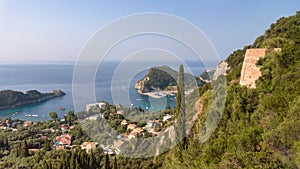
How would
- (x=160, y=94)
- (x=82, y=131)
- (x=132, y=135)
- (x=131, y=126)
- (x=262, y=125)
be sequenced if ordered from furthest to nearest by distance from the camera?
(x=82, y=131) < (x=131, y=126) < (x=132, y=135) < (x=160, y=94) < (x=262, y=125)

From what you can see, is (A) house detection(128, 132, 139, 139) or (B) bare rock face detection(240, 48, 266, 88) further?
(A) house detection(128, 132, 139, 139)

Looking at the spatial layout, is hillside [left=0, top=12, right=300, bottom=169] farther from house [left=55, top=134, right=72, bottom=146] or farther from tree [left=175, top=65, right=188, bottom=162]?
house [left=55, top=134, right=72, bottom=146]

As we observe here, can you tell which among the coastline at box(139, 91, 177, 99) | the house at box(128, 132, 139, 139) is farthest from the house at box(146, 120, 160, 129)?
the coastline at box(139, 91, 177, 99)

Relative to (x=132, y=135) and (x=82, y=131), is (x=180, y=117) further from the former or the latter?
(x=82, y=131)

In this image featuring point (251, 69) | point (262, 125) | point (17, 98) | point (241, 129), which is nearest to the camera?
point (262, 125)

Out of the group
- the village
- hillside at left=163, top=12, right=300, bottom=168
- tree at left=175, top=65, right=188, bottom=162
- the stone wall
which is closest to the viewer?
hillside at left=163, top=12, right=300, bottom=168

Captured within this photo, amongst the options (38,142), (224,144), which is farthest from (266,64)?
(38,142)

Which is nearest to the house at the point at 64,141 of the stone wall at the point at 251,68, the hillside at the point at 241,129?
the hillside at the point at 241,129

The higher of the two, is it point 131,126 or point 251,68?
point 251,68

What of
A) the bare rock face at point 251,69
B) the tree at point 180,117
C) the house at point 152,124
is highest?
the bare rock face at point 251,69

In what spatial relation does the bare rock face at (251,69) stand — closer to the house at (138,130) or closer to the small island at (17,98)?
the house at (138,130)

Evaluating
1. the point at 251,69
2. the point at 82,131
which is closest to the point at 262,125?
the point at 251,69
